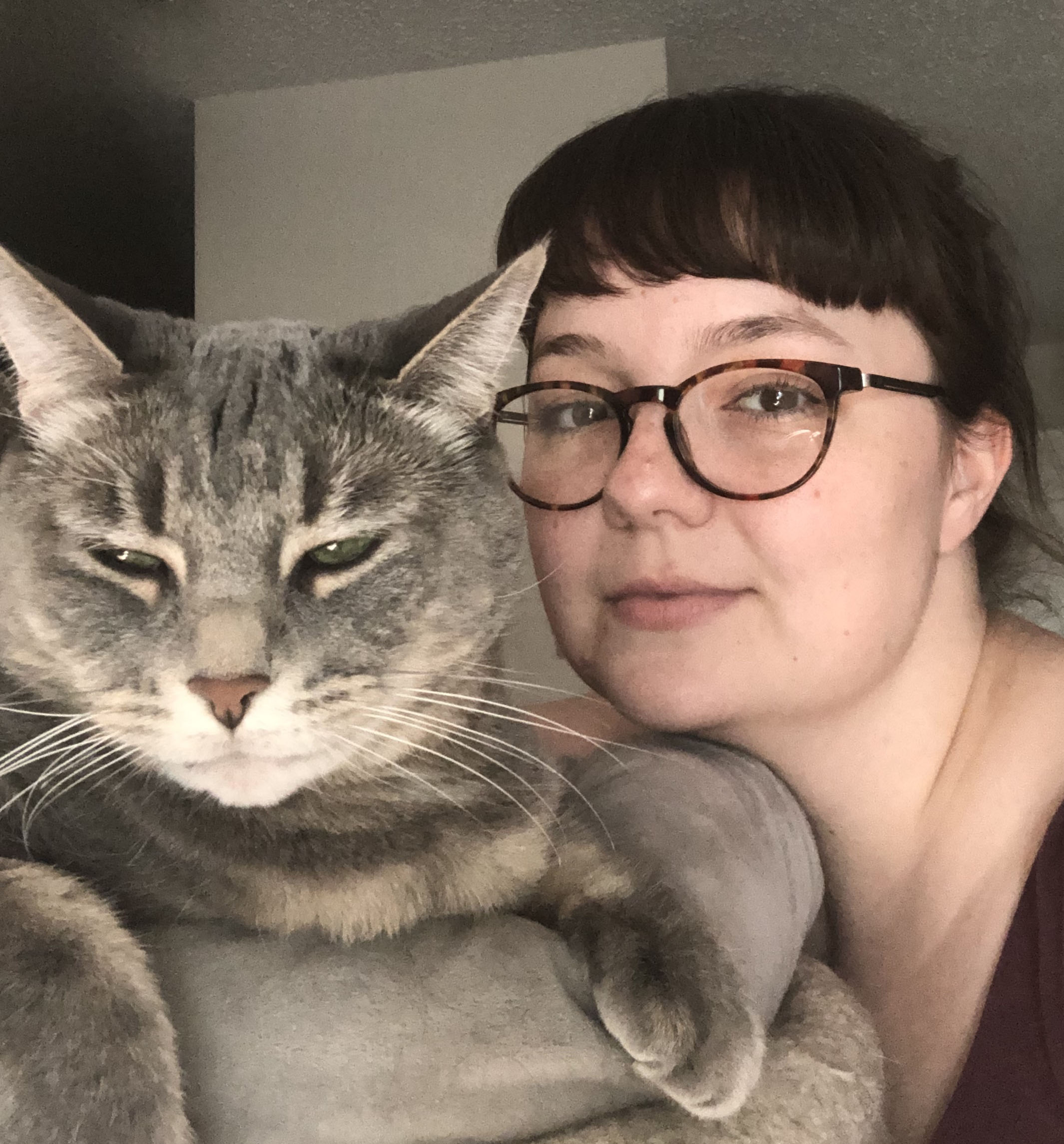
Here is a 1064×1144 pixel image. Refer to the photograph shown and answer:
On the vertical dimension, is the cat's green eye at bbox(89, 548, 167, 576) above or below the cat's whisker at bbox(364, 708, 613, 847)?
above

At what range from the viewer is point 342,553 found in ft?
2.23

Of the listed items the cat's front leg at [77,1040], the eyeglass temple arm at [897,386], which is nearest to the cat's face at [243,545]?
the cat's front leg at [77,1040]

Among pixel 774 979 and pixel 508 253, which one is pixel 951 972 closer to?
pixel 774 979

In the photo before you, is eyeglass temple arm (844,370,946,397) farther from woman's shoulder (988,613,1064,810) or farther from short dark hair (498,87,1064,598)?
woman's shoulder (988,613,1064,810)

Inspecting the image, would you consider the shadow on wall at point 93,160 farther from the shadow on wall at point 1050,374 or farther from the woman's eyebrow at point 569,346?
the shadow on wall at point 1050,374

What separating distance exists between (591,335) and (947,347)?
392mm

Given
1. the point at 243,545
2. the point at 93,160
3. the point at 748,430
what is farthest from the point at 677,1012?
the point at 93,160

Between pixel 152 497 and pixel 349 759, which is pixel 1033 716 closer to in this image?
pixel 349 759

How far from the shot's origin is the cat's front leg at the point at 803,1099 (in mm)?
548

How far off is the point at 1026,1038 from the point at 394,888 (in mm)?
608

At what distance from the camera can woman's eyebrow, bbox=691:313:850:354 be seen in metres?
0.86

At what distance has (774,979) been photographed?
0.68 meters

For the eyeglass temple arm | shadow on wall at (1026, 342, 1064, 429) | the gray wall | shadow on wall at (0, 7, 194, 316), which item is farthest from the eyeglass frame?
shadow on wall at (1026, 342, 1064, 429)

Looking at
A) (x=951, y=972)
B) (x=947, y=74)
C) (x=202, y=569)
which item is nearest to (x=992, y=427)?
(x=951, y=972)
